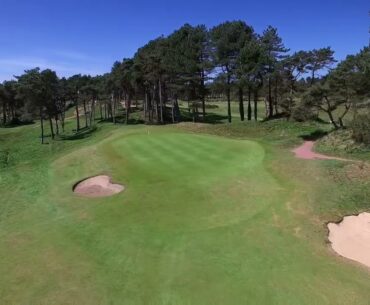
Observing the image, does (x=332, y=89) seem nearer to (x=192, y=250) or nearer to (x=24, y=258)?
(x=192, y=250)

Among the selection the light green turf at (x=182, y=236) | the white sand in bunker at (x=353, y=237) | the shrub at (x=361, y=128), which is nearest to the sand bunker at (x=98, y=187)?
the light green turf at (x=182, y=236)

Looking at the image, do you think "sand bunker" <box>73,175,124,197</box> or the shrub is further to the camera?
the shrub

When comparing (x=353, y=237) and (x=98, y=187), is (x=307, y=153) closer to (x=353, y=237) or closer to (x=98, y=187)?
(x=353, y=237)

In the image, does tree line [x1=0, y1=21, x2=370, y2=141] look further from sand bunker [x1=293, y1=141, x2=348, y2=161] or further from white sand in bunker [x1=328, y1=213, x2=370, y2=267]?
white sand in bunker [x1=328, y1=213, x2=370, y2=267]

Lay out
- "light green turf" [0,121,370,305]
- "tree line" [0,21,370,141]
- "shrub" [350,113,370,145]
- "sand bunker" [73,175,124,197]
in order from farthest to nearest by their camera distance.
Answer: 1. "tree line" [0,21,370,141]
2. "shrub" [350,113,370,145]
3. "sand bunker" [73,175,124,197]
4. "light green turf" [0,121,370,305]

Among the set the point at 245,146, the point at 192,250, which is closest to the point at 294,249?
the point at 192,250

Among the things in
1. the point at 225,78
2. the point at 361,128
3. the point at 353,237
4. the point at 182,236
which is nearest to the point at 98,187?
the point at 182,236

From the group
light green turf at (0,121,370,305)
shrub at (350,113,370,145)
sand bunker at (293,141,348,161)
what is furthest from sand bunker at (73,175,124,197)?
shrub at (350,113,370,145)

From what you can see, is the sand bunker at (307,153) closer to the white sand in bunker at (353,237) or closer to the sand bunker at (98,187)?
the white sand in bunker at (353,237)
